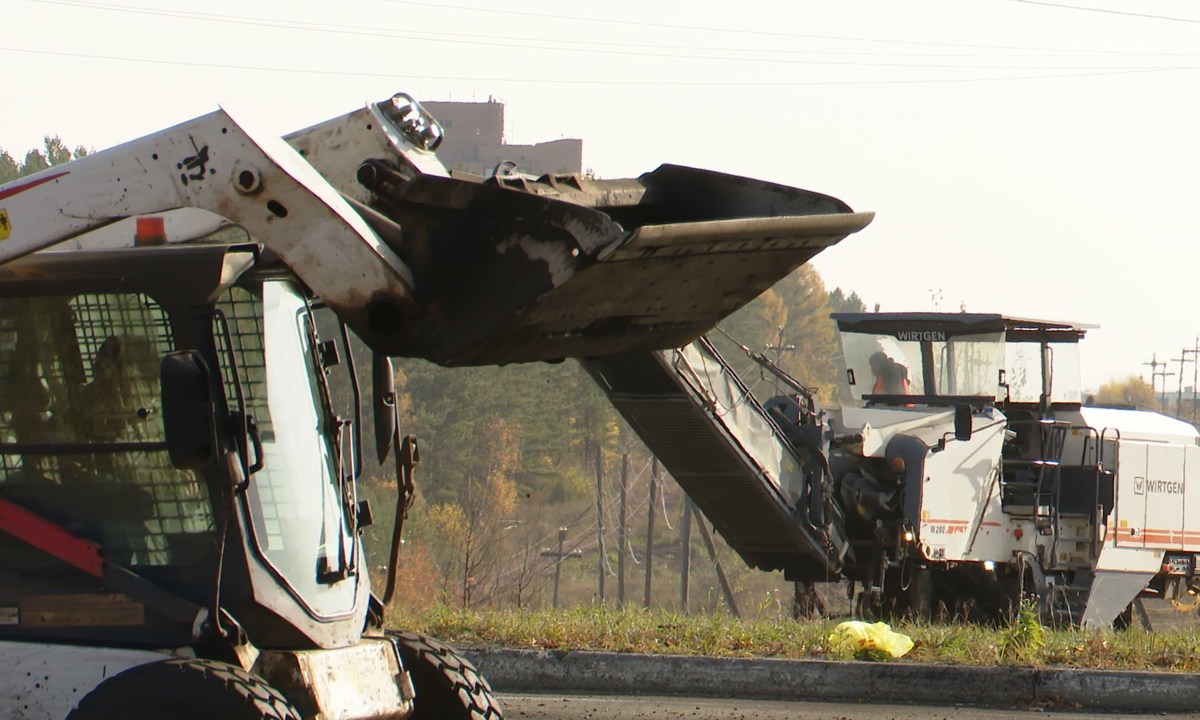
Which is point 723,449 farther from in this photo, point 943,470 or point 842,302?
point 842,302

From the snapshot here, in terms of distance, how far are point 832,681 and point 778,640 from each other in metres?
0.84

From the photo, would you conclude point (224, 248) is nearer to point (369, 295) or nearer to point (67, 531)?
point (369, 295)

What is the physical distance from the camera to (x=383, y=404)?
6504mm

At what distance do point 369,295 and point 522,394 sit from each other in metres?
79.1

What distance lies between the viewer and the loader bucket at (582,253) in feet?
18.0

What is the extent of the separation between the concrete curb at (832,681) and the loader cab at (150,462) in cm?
518

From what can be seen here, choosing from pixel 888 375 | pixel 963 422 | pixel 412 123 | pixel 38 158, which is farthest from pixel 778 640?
pixel 38 158

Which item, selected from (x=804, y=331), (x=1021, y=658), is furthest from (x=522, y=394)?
(x=1021, y=658)

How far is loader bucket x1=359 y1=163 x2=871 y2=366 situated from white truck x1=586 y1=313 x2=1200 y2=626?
454 inches

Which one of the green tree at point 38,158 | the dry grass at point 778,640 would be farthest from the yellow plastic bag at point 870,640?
the green tree at point 38,158

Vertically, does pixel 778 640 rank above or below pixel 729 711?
above

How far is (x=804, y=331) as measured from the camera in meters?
127

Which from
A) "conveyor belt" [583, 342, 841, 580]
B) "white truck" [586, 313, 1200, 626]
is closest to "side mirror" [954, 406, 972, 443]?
"white truck" [586, 313, 1200, 626]

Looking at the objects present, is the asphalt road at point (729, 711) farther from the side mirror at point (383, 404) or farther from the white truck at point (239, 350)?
the white truck at point (239, 350)
